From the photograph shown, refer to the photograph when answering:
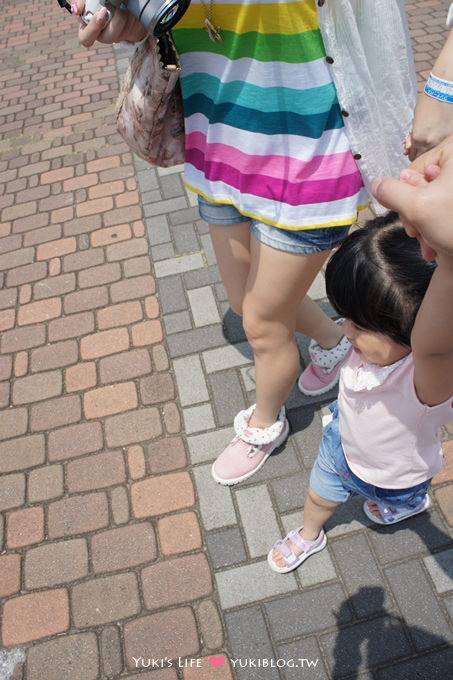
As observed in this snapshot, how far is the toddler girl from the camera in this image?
1176 mm

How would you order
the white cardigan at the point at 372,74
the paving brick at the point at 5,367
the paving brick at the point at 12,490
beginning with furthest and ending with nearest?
the paving brick at the point at 5,367, the paving brick at the point at 12,490, the white cardigan at the point at 372,74

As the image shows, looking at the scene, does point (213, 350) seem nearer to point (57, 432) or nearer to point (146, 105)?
point (57, 432)

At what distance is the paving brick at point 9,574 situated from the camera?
7.12 feet

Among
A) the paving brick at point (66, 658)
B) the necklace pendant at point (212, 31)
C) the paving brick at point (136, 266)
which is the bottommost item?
the paving brick at point (66, 658)

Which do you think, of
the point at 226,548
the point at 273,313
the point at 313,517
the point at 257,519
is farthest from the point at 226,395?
the point at 273,313

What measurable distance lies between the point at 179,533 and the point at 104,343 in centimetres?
117

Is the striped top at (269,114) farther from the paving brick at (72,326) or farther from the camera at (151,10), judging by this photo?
the paving brick at (72,326)

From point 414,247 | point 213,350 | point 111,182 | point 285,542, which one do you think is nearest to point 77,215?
point 111,182

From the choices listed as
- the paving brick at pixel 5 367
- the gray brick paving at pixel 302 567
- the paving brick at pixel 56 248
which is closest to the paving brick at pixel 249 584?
the gray brick paving at pixel 302 567

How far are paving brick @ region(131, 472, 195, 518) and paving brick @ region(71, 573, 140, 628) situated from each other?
28cm

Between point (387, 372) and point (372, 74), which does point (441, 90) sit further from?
point (387, 372)

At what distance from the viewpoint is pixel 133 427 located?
8.50ft

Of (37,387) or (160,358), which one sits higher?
(160,358)

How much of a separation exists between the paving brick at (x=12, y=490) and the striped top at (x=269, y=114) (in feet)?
5.39
